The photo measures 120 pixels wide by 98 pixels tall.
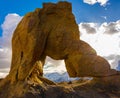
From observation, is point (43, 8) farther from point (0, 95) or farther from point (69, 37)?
point (0, 95)

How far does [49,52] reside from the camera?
28.7m

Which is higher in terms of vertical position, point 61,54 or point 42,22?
point 42,22

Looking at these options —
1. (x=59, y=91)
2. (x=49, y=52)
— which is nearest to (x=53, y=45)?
(x=49, y=52)

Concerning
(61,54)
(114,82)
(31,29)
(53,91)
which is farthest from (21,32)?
(114,82)

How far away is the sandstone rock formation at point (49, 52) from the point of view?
88.3 feet

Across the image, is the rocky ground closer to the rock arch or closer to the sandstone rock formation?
the sandstone rock formation

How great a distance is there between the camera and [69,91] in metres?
26.5

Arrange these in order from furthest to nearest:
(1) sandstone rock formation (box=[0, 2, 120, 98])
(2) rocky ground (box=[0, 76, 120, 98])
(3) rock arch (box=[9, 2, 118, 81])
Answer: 1. (3) rock arch (box=[9, 2, 118, 81])
2. (1) sandstone rock formation (box=[0, 2, 120, 98])
3. (2) rocky ground (box=[0, 76, 120, 98])

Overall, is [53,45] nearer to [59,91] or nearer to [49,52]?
[49,52]

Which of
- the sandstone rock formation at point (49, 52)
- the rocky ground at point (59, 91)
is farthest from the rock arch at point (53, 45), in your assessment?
the rocky ground at point (59, 91)

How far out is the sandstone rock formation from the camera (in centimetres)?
2691

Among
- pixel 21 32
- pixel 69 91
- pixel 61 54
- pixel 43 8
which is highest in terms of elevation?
pixel 43 8

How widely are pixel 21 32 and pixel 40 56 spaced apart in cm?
236

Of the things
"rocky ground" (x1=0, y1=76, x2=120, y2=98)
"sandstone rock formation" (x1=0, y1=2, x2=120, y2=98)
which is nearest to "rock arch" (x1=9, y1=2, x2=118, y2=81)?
"sandstone rock formation" (x1=0, y1=2, x2=120, y2=98)
